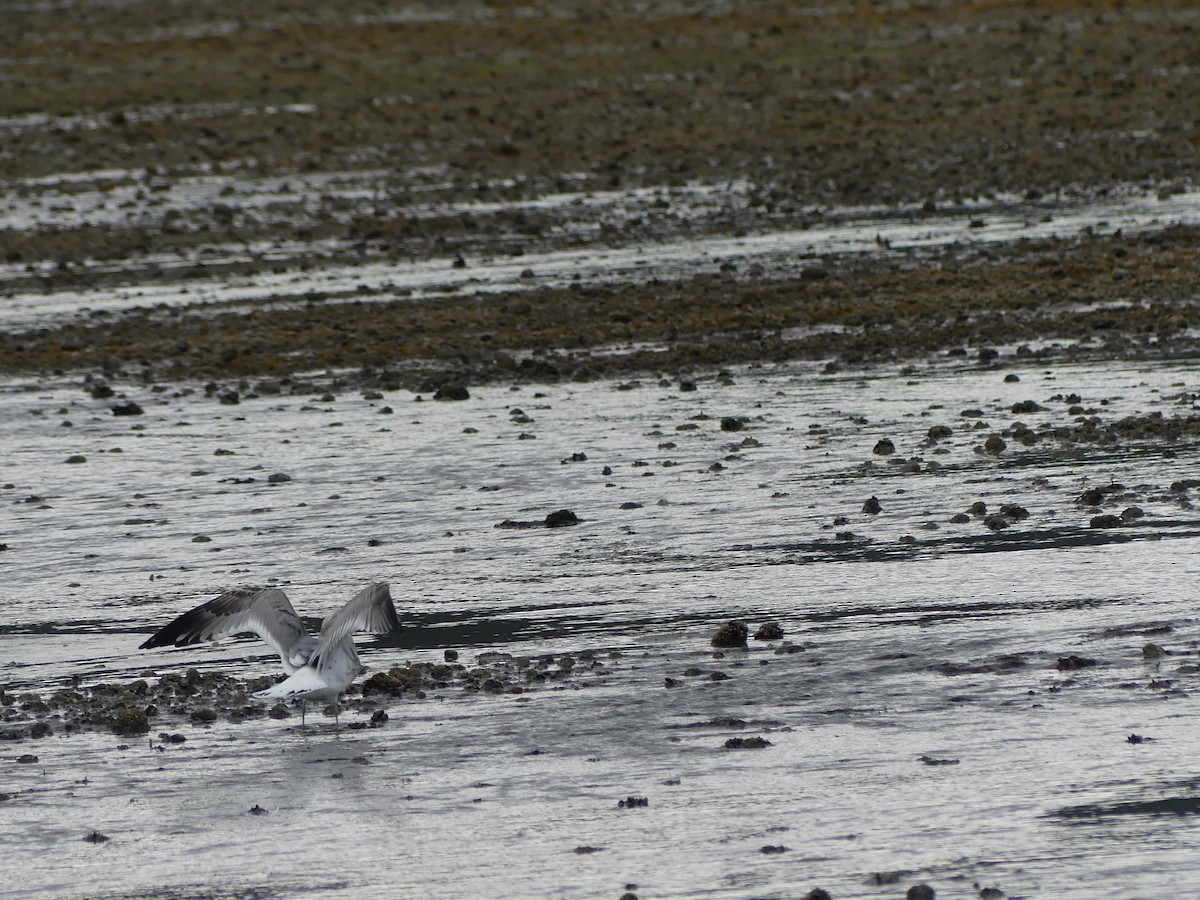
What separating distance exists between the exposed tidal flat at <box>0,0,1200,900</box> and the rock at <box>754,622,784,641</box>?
0.02 m

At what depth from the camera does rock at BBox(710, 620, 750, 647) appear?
8891 millimetres

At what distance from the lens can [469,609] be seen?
31.9 ft

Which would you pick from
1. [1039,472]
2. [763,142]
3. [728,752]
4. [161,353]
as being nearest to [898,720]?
[728,752]

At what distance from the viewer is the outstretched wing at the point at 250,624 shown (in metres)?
8.37

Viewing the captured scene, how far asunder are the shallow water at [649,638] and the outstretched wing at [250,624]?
0.30 metres

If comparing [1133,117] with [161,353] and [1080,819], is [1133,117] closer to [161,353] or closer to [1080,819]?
[161,353]

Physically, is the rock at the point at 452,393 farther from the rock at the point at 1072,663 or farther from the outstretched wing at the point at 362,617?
the rock at the point at 1072,663

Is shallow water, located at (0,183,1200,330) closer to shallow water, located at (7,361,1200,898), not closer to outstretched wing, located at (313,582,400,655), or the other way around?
shallow water, located at (7,361,1200,898)

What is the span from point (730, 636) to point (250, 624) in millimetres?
1858

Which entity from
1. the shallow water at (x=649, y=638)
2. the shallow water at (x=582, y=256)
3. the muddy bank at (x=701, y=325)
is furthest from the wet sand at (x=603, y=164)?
the shallow water at (x=649, y=638)

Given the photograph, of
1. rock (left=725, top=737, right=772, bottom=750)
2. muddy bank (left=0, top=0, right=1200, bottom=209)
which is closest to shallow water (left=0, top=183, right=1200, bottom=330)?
muddy bank (left=0, top=0, right=1200, bottom=209)

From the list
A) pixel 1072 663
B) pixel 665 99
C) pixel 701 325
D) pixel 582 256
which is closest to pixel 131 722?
pixel 1072 663

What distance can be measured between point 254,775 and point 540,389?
25.5 feet

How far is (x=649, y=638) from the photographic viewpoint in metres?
9.11
